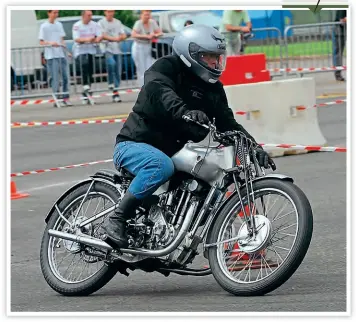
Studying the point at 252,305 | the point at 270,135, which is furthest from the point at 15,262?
the point at 270,135

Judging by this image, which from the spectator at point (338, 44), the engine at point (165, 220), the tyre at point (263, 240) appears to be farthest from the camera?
the spectator at point (338, 44)


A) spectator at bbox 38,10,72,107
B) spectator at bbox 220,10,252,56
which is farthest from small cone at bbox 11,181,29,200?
spectator at bbox 38,10,72,107

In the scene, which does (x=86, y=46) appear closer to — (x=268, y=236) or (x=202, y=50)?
(x=202, y=50)

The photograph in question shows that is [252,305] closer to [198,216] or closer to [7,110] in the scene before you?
[198,216]

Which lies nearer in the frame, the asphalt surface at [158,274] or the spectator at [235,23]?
the asphalt surface at [158,274]

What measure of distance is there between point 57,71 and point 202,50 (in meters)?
14.5

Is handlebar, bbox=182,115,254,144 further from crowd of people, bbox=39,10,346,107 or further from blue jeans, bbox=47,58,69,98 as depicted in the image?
blue jeans, bbox=47,58,69,98

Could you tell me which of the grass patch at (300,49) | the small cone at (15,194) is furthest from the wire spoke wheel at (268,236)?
the grass patch at (300,49)

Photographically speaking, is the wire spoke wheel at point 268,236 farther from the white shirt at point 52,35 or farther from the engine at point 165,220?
the white shirt at point 52,35

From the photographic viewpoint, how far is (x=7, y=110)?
6.64 metres

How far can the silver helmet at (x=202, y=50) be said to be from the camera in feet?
22.2

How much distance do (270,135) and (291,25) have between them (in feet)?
25.1
